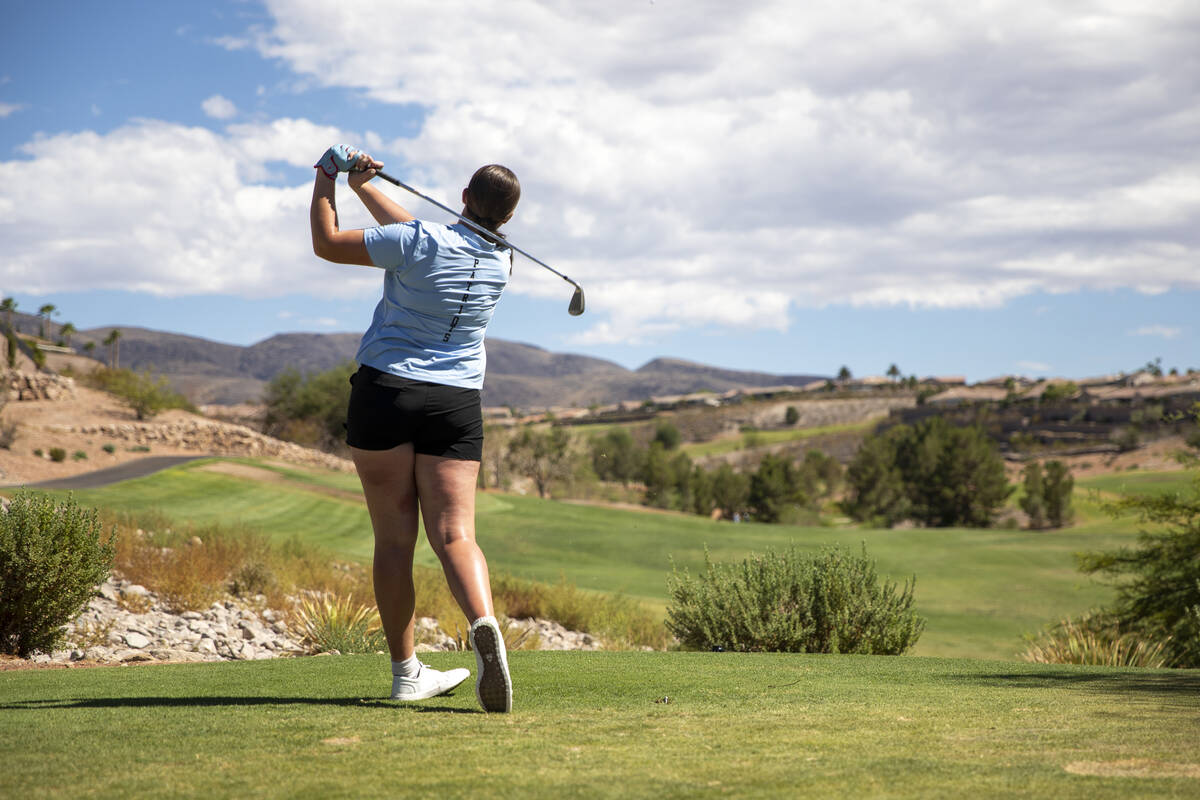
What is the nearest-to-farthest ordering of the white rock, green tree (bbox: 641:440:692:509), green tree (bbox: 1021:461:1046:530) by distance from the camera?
the white rock, green tree (bbox: 1021:461:1046:530), green tree (bbox: 641:440:692:509)

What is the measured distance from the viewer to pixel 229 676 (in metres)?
5.61

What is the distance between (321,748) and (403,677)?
118cm

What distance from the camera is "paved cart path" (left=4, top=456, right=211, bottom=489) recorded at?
2887 cm

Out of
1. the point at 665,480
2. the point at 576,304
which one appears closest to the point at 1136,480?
the point at 665,480

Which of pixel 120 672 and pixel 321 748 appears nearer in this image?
pixel 321 748

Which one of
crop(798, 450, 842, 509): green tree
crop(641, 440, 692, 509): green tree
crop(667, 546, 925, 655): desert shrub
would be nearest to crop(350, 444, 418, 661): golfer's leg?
crop(667, 546, 925, 655): desert shrub

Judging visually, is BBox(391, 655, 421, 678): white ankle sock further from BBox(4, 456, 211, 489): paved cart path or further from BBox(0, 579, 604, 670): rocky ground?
BBox(4, 456, 211, 489): paved cart path

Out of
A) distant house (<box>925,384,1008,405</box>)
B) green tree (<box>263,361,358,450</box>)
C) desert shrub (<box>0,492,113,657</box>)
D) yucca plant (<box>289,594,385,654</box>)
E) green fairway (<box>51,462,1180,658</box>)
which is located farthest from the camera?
distant house (<box>925,384,1008,405</box>)

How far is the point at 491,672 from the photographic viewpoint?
4.18 meters

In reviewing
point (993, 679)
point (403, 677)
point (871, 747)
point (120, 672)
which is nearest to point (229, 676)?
point (120, 672)

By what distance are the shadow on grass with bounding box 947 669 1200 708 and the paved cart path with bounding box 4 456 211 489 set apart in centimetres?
2569

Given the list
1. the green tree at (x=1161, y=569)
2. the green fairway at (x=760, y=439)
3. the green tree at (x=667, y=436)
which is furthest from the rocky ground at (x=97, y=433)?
the green tree at (x=667, y=436)

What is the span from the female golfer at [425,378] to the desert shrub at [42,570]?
206 inches

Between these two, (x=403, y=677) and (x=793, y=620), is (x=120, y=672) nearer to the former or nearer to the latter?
(x=403, y=677)
